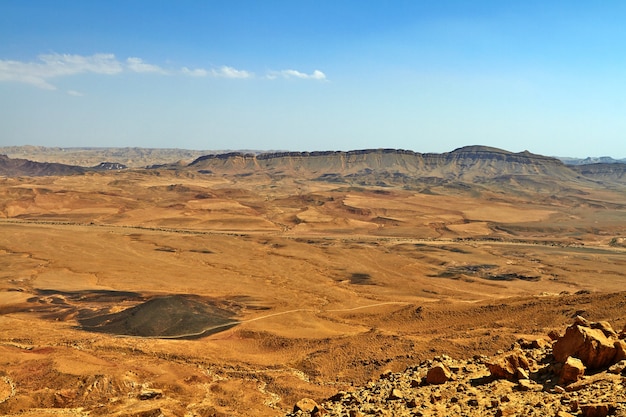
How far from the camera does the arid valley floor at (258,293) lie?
25703mm

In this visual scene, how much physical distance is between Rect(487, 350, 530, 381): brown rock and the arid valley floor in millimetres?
12442

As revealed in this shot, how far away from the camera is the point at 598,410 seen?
986 centimetres

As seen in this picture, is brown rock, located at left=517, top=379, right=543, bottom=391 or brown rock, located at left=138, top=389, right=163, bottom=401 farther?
brown rock, located at left=138, top=389, right=163, bottom=401

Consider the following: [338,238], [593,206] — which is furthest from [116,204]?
[593,206]

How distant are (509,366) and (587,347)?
211 cm

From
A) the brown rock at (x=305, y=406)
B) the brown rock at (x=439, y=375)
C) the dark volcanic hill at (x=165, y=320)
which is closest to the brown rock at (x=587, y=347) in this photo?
the brown rock at (x=439, y=375)

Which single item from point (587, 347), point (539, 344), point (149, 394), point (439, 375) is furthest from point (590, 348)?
point (149, 394)

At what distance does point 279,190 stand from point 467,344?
147 meters

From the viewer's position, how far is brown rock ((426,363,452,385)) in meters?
14.8

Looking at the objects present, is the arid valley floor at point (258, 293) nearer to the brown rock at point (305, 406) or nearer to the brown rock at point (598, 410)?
the brown rock at point (305, 406)

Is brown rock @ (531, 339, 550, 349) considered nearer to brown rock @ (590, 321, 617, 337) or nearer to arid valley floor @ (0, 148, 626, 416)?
brown rock @ (590, 321, 617, 337)

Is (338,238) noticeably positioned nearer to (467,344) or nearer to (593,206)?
(467,344)

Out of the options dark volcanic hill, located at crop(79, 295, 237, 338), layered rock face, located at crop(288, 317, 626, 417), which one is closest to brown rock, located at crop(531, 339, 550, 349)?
layered rock face, located at crop(288, 317, 626, 417)

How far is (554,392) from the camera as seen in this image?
11.9 meters
